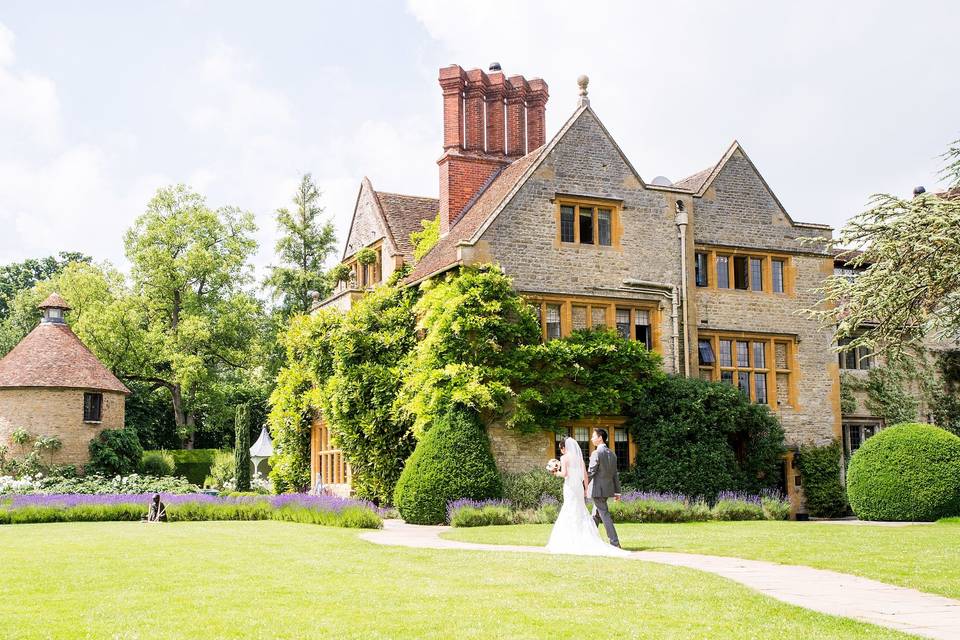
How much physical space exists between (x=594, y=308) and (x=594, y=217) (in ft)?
8.21

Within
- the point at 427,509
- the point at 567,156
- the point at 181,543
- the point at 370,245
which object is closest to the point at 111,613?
the point at 181,543

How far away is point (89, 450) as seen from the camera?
139ft

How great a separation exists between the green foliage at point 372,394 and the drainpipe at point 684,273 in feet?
24.2

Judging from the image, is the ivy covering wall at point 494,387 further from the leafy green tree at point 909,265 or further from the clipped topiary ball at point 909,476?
the leafy green tree at point 909,265

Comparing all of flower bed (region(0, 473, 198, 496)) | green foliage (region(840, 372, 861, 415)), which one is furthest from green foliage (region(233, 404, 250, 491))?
green foliage (region(840, 372, 861, 415))

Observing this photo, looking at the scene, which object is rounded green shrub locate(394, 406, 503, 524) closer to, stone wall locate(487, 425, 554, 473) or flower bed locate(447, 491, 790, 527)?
flower bed locate(447, 491, 790, 527)

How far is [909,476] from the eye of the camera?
79.2ft

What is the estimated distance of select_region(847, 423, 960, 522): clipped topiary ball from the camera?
23781mm

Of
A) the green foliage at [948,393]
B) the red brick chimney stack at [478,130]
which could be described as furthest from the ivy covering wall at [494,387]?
the green foliage at [948,393]

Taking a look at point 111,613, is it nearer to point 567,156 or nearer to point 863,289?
point 863,289

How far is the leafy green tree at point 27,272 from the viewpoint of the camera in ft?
251

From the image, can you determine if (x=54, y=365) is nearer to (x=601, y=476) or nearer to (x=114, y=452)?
(x=114, y=452)

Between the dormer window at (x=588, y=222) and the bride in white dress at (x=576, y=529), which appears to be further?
the dormer window at (x=588, y=222)

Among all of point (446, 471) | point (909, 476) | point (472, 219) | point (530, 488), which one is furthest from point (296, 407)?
point (909, 476)
